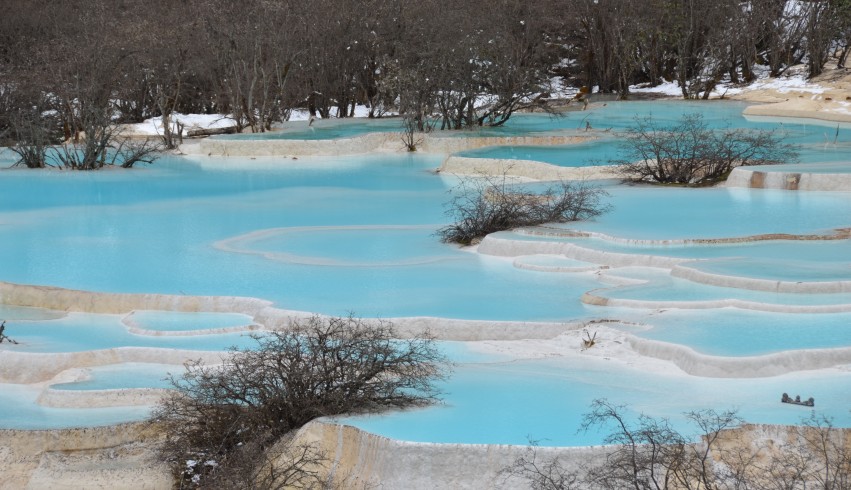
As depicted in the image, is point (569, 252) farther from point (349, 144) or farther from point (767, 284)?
point (349, 144)

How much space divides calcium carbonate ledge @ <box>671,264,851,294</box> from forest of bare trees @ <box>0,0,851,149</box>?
12.0m

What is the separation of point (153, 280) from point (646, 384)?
17.0ft

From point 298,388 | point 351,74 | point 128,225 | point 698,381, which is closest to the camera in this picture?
point 298,388

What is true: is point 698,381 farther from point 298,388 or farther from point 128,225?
point 128,225

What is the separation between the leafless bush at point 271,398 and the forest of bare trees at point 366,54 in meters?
12.9

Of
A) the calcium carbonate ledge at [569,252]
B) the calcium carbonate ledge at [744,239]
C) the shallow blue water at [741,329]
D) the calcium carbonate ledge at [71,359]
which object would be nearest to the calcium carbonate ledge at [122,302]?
the calcium carbonate ledge at [71,359]

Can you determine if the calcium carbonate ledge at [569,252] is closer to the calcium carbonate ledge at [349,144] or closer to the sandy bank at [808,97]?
the calcium carbonate ledge at [349,144]

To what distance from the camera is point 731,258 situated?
1055 cm

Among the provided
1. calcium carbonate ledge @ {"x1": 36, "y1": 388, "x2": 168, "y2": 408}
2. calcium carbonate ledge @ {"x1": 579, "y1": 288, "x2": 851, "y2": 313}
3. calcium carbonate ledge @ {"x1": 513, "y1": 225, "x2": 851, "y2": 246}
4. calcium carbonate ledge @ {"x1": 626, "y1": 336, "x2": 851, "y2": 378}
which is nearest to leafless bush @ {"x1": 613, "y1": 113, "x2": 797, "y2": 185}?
calcium carbonate ledge @ {"x1": 513, "y1": 225, "x2": 851, "y2": 246}

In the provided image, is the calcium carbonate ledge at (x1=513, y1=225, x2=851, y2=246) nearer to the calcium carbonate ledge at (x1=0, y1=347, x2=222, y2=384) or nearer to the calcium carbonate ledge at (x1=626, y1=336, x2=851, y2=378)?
the calcium carbonate ledge at (x1=626, y1=336, x2=851, y2=378)

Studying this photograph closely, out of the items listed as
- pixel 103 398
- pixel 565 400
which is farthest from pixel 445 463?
pixel 103 398

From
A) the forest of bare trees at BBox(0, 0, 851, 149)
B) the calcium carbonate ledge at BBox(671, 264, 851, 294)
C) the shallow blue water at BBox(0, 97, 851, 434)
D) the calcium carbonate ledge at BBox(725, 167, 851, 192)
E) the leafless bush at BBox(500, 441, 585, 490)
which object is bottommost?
the leafless bush at BBox(500, 441, 585, 490)

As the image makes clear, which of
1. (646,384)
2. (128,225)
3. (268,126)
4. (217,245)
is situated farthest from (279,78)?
(646,384)

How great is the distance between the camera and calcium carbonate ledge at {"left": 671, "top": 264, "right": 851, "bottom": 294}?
9266mm
